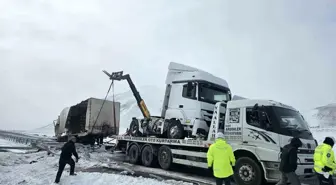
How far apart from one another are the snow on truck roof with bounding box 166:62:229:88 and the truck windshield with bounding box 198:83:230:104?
251 millimetres

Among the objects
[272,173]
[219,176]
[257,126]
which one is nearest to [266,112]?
[257,126]

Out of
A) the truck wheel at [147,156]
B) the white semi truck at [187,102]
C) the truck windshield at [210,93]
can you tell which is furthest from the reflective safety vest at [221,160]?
the truck wheel at [147,156]

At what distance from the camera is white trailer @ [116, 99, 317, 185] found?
7762mm

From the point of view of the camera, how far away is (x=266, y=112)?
27.1 ft

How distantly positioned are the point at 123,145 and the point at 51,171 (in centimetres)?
471

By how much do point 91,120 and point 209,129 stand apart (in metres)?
10.5

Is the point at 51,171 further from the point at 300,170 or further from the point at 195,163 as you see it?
the point at 300,170

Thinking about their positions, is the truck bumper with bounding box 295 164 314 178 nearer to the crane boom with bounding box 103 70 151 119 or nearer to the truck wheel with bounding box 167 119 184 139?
the truck wheel with bounding box 167 119 184 139

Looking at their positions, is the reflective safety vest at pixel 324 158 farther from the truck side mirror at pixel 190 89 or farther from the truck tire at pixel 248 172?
the truck side mirror at pixel 190 89

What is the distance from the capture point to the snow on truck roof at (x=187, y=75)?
1108 cm

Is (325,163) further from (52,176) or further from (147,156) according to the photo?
(52,176)

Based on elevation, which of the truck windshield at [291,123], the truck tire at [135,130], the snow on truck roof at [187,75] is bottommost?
the truck tire at [135,130]

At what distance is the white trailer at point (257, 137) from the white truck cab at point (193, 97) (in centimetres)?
81

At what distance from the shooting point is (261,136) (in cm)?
812
